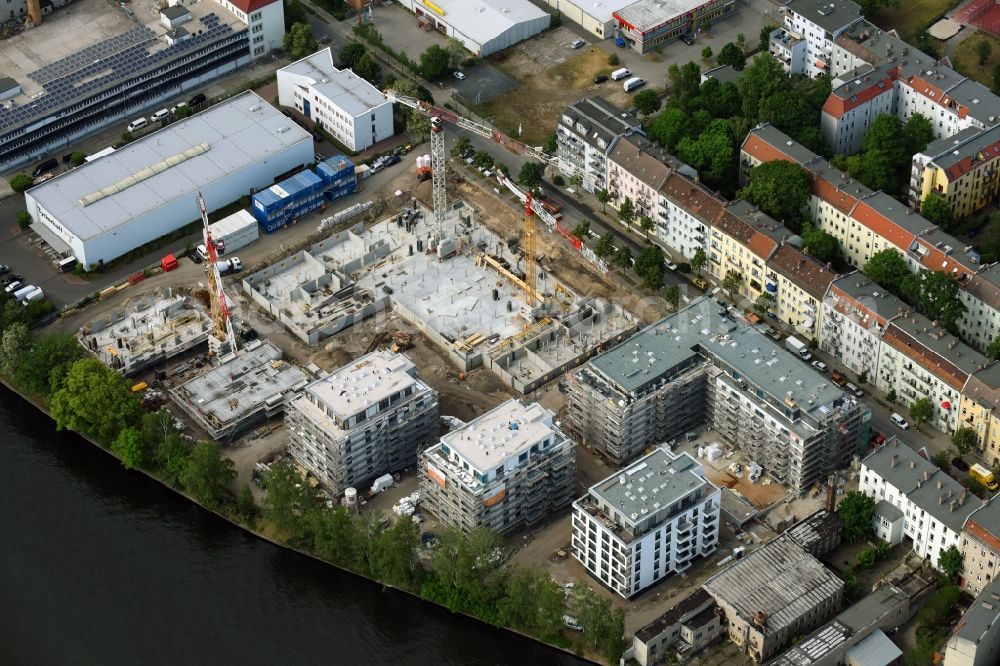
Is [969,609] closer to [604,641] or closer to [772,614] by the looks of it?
[772,614]

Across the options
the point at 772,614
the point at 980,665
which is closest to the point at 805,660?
the point at 772,614

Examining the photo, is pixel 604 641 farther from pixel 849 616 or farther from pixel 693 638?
pixel 849 616

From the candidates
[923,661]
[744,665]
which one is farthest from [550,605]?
[923,661]

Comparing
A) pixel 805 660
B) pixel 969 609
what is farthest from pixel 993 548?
pixel 805 660

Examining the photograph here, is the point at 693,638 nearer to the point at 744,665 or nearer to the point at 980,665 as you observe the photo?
the point at 744,665

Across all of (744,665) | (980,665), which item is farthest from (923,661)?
(744,665)

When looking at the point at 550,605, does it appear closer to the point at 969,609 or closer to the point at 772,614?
the point at 772,614
